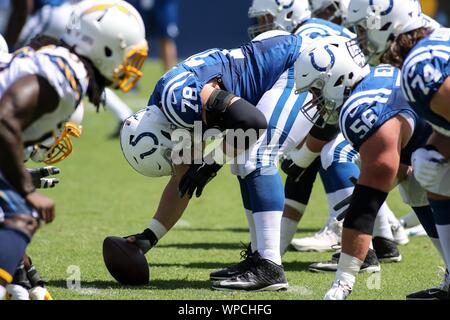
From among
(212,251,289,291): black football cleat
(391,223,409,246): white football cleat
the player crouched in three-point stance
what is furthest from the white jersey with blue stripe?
(391,223,409,246): white football cleat

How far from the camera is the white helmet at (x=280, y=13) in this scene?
6785mm

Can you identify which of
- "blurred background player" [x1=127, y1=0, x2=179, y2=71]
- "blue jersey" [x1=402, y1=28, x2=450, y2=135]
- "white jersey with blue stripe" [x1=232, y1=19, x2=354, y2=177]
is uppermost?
"blue jersey" [x1=402, y1=28, x2=450, y2=135]

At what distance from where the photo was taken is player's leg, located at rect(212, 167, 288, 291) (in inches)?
203

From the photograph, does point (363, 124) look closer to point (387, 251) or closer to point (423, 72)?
point (423, 72)

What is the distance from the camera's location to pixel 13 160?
392 cm

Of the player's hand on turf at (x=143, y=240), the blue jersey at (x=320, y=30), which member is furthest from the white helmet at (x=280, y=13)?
the player's hand on turf at (x=143, y=240)

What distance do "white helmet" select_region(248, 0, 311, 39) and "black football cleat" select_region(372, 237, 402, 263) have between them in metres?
1.65

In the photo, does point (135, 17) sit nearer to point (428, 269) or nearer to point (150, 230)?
point (150, 230)

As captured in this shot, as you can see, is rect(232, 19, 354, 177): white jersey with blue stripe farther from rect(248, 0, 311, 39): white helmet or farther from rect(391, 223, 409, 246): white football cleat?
rect(391, 223, 409, 246): white football cleat

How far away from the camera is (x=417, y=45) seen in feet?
14.6

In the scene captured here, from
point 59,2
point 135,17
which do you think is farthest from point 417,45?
point 59,2

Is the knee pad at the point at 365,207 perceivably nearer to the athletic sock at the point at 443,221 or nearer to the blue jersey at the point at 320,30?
the athletic sock at the point at 443,221

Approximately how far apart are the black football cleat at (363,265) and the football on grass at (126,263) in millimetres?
1118

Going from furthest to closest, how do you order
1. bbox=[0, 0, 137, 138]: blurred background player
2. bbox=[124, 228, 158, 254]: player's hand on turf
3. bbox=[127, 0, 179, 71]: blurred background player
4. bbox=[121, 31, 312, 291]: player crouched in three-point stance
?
bbox=[127, 0, 179, 71]: blurred background player < bbox=[0, 0, 137, 138]: blurred background player < bbox=[124, 228, 158, 254]: player's hand on turf < bbox=[121, 31, 312, 291]: player crouched in three-point stance
